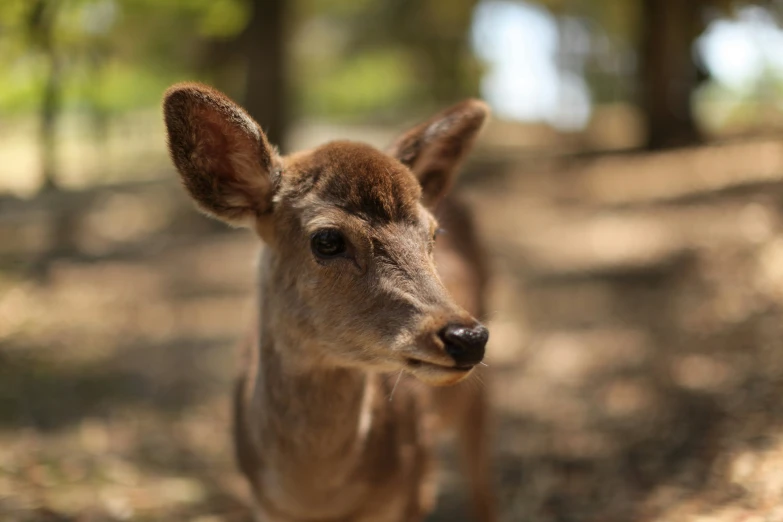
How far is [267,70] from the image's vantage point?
1182cm

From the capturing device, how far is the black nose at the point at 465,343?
9.27 feet

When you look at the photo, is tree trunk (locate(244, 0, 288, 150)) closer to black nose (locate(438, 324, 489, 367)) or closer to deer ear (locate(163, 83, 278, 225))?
deer ear (locate(163, 83, 278, 225))

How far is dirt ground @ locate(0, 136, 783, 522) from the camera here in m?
5.11

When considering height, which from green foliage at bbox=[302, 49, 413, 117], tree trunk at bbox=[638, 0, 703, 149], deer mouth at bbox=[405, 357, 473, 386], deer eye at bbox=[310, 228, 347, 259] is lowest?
deer mouth at bbox=[405, 357, 473, 386]

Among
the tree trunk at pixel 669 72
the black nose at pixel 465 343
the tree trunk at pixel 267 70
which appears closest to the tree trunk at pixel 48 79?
the black nose at pixel 465 343

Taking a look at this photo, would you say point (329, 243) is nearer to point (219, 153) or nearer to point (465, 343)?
point (219, 153)

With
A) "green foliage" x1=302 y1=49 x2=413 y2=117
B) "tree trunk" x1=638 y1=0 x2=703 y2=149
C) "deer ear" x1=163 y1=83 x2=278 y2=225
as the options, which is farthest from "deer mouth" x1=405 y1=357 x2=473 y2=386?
"green foliage" x1=302 y1=49 x2=413 y2=117

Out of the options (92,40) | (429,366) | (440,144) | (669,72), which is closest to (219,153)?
(440,144)

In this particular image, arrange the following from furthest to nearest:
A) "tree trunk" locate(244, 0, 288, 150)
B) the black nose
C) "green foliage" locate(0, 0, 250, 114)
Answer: "tree trunk" locate(244, 0, 288, 150)
"green foliage" locate(0, 0, 250, 114)
the black nose

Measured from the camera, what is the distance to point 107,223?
11320mm

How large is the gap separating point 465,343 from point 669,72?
41.7 feet

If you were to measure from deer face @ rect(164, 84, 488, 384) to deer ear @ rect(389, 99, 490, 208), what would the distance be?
0.50m

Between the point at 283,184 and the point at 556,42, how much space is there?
77.7 ft

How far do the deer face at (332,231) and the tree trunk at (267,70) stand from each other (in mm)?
8268
